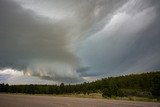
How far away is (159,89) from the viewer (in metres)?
65.2

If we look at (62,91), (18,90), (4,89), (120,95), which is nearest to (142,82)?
(62,91)

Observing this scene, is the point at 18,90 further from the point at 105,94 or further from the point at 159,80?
the point at 159,80

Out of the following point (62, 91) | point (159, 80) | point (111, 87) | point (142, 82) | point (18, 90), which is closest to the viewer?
point (159, 80)

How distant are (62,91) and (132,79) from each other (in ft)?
158

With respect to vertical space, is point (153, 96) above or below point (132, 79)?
below

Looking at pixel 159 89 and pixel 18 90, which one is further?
pixel 18 90

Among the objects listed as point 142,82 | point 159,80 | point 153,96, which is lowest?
point 153,96

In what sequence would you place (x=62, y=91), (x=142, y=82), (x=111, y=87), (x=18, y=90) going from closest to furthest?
1. (x=111, y=87)
2. (x=142, y=82)
3. (x=62, y=91)
4. (x=18, y=90)

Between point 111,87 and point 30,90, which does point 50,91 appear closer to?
point 30,90

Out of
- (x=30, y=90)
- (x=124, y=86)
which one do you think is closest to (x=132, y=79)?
(x=124, y=86)

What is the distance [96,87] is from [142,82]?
32164mm

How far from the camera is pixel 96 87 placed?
510 feet

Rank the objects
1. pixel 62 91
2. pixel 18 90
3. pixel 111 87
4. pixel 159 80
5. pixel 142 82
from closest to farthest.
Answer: pixel 159 80 → pixel 111 87 → pixel 142 82 → pixel 62 91 → pixel 18 90

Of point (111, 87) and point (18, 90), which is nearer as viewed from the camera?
point (111, 87)
